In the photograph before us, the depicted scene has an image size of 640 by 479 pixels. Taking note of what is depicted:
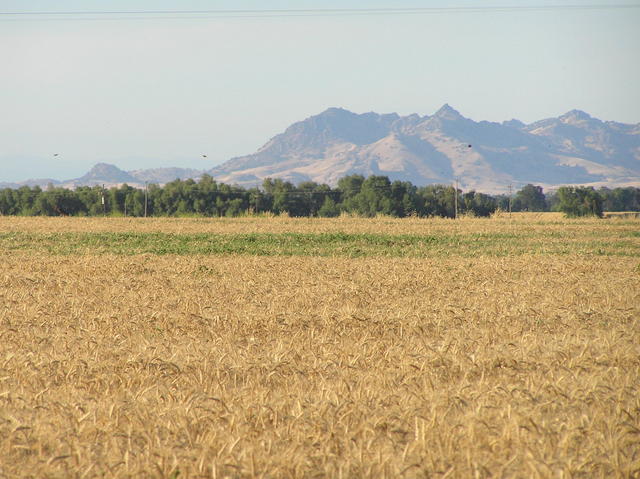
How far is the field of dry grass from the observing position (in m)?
5.11

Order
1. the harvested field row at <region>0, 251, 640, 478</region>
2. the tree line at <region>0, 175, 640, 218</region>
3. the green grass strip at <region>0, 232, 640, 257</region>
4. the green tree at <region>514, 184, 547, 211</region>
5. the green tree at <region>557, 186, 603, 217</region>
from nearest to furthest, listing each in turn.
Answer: the harvested field row at <region>0, 251, 640, 478</region> < the green grass strip at <region>0, 232, 640, 257</region> < the green tree at <region>557, 186, 603, 217</region> < the tree line at <region>0, 175, 640, 218</region> < the green tree at <region>514, 184, 547, 211</region>

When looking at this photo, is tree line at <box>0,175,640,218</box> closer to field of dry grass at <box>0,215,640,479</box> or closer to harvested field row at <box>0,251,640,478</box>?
field of dry grass at <box>0,215,640,479</box>

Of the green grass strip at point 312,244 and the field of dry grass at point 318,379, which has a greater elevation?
the green grass strip at point 312,244

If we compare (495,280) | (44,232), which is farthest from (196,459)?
(44,232)

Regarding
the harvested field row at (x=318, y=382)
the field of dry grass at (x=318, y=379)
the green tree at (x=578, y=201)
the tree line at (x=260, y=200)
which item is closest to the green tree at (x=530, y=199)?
the tree line at (x=260, y=200)

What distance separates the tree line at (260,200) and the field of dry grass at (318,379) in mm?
71833

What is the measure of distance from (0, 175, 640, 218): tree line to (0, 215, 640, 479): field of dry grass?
7183cm

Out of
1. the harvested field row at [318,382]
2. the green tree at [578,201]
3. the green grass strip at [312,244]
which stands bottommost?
the harvested field row at [318,382]

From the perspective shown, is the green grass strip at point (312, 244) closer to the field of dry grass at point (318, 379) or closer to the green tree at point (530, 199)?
the field of dry grass at point (318, 379)

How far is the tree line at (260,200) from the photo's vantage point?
8975 centimetres

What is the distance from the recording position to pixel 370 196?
307 feet

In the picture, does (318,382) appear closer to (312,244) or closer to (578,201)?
(312,244)

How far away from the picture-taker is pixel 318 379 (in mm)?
7391

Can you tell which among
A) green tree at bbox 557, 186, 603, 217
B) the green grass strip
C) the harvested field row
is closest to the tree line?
green tree at bbox 557, 186, 603, 217
